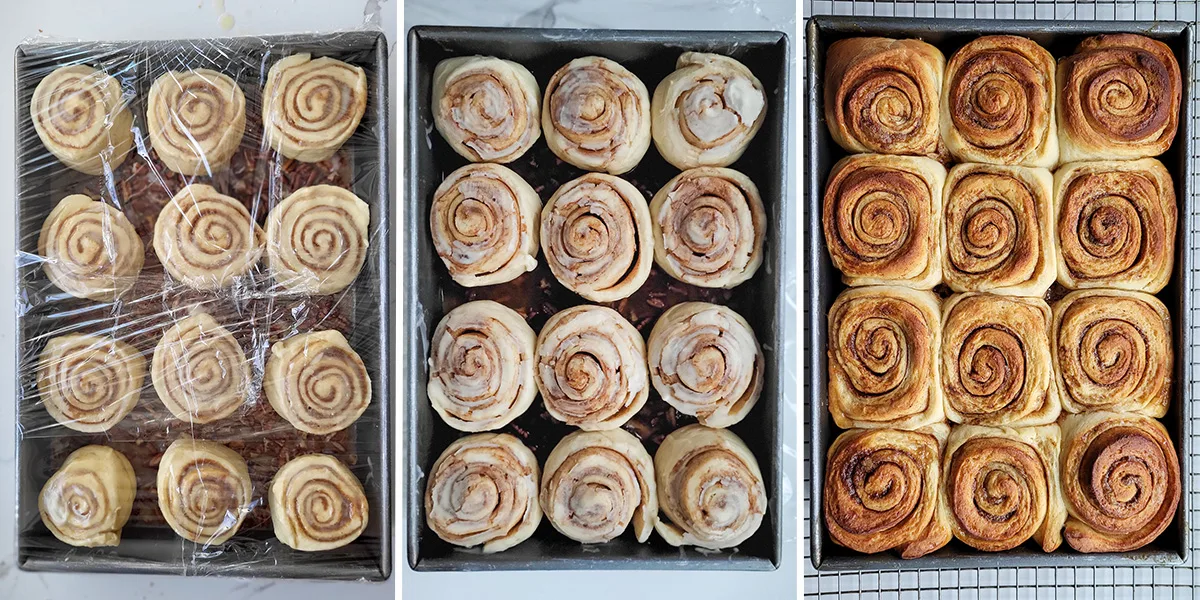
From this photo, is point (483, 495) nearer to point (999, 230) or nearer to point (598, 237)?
point (598, 237)

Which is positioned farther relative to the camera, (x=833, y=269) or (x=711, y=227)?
(x=833, y=269)

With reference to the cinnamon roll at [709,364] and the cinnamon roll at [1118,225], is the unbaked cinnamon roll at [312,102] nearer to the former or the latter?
the cinnamon roll at [709,364]

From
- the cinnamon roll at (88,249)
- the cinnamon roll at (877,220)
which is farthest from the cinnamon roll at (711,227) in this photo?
the cinnamon roll at (88,249)

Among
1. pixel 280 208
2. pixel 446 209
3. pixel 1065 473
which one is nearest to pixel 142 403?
pixel 280 208

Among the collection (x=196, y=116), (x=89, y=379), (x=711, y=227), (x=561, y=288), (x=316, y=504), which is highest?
(x=196, y=116)

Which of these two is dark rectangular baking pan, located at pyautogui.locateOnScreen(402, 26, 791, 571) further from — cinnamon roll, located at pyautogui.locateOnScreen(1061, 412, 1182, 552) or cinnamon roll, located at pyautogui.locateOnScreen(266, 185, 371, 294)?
cinnamon roll, located at pyautogui.locateOnScreen(1061, 412, 1182, 552)

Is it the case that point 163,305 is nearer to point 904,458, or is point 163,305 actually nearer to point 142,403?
point 142,403

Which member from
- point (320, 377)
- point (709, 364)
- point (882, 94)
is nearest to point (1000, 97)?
point (882, 94)
